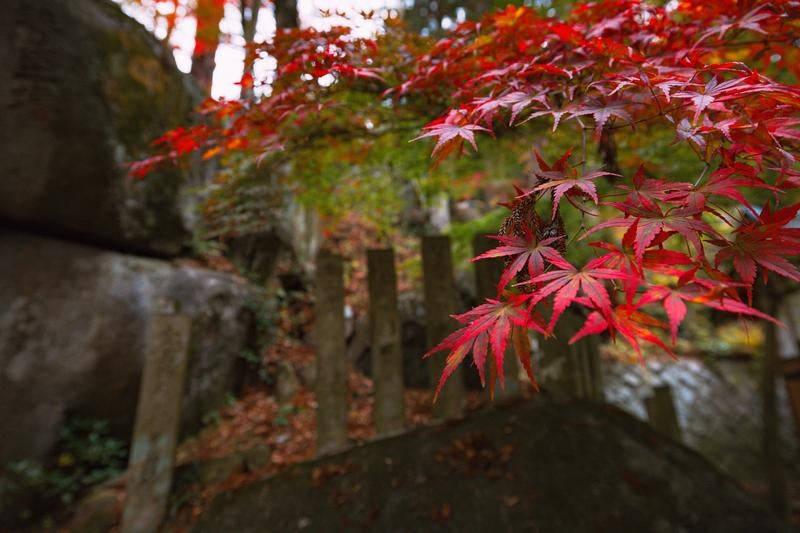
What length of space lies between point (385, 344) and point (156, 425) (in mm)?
1778

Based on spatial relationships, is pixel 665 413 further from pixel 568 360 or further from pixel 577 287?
pixel 577 287

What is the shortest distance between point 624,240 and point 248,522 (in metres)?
2.80

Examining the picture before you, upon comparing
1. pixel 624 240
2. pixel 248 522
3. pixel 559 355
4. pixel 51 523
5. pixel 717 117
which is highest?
pixel 717 117

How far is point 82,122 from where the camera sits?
412 cm

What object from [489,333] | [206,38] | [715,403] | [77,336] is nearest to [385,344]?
[489,333]

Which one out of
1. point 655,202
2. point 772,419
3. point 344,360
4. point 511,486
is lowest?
point 772,419

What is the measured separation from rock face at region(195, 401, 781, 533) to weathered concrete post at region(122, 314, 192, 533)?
0.42 m

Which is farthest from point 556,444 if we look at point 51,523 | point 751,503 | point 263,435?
point 51,523

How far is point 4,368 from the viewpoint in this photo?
358 centimetres

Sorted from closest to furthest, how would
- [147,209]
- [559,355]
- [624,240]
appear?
→ [624,240] → [559,355] → [147,209]

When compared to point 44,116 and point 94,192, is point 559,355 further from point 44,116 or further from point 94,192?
point 44,116

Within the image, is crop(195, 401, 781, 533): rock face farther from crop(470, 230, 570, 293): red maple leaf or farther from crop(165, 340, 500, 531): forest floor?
crop(470, 230, 570, 293): red maple leaf

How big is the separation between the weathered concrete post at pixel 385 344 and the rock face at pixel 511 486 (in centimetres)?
24

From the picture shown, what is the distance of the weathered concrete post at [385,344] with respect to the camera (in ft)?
10.3
